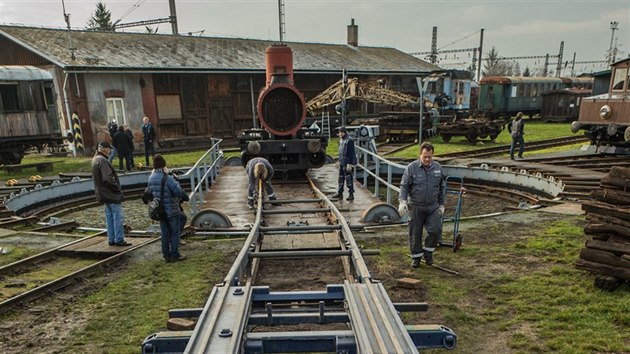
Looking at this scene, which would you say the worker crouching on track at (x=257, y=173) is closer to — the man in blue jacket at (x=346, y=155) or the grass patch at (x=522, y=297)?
the man in blue jacket at (x=346, y=155)

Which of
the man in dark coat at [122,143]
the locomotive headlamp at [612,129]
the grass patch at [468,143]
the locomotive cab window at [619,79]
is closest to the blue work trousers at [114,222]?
the man in dark coat at [122,143]

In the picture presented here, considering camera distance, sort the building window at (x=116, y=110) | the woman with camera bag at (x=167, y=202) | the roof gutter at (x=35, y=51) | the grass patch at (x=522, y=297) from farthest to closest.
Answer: the building window at (x=116, y=110), the roof gutter at (x=35, y=51), the woman with camera bag at (x=167, y=202), the grass patch at (x=522, y=297)

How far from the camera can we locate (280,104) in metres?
11.8

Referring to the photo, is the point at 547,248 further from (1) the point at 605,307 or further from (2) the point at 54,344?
(2) the point at 54,344

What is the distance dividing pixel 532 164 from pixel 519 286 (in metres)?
11.3

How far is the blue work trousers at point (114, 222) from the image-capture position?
7.34 metres

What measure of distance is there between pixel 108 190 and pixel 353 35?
35265 millimetres

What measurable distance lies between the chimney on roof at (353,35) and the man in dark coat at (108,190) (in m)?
34.8

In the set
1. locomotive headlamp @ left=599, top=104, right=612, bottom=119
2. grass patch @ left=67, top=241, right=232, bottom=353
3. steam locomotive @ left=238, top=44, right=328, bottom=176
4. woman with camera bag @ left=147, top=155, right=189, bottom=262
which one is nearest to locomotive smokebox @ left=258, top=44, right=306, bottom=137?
steam locomotive @ left=238, top=44, right=328, bottom=176

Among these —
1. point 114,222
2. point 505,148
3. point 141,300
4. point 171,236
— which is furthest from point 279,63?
point 505,148

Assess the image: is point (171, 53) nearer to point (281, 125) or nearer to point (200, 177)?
point (200, 177)

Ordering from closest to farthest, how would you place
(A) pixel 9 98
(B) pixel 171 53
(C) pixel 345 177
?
(C) pixel 345 177 → (A) pixel 9 98 → (B) pixel 171 53

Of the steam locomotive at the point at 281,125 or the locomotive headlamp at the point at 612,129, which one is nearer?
the steam locomotive at the point at 281,125

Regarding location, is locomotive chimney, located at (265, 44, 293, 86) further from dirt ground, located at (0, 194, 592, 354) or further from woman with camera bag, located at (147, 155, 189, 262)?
woman with camera bag, located at (147, 155, 189, 262)
